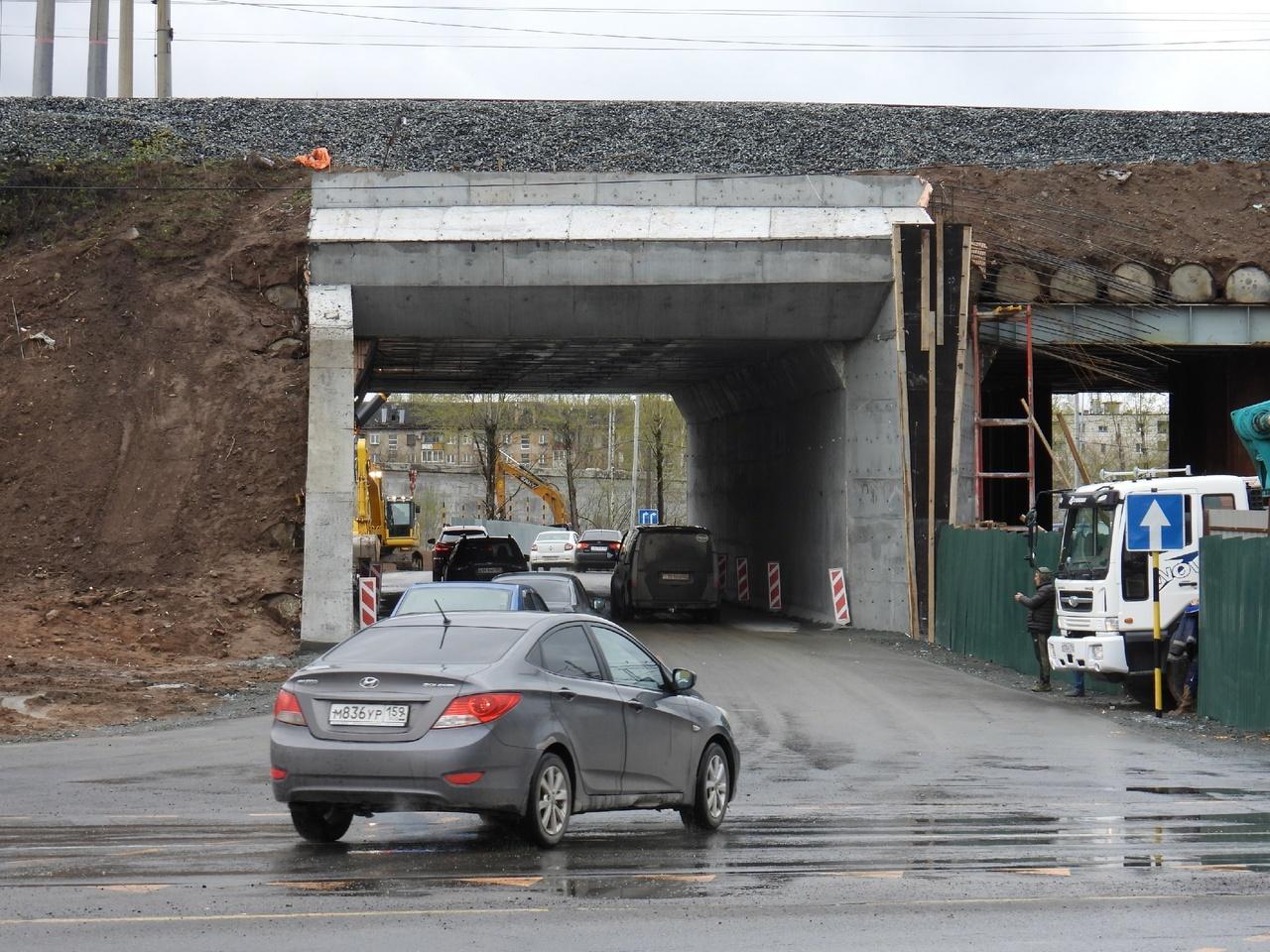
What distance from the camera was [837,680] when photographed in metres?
23.4

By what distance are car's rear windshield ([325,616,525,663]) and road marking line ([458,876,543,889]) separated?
1397 mm

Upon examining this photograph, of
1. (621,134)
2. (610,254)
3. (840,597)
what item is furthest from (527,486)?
(610,254)

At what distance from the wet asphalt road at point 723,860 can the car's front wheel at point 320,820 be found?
0.39 ft

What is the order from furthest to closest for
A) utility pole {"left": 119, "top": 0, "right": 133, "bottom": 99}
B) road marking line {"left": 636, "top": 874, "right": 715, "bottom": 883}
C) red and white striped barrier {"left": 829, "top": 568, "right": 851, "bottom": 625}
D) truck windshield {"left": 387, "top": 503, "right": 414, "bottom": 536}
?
truck windshield {"left": 387, "top": 503, "right": 414, "bottom": 536}
utility pole {"left": 119, "top": 0, "right": 133, "bottom": 99}
red and white striped barrier {"left": 829, "top": 568, "right": 851, "bottom": 625}
road marking line {"left": 636, "top": 874, "right": 715, "bottom": 883}

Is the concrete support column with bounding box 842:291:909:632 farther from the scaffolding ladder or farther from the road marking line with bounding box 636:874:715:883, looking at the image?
the road marking line with bounding box 636:874:715:883

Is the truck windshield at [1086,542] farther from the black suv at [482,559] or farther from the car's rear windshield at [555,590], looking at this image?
the black suv at [482,559]

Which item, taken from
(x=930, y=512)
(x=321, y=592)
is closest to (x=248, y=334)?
(x=321, y=592)

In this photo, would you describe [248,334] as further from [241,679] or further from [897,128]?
[897,128]

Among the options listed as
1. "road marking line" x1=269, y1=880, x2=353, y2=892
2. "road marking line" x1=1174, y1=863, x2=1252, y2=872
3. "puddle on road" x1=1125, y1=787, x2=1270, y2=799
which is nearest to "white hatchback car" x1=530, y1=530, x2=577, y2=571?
"puddle on road" x1=1125, y1=787, x2=1270, y2=799

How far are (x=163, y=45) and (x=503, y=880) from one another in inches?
2119

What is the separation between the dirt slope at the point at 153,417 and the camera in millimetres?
27469

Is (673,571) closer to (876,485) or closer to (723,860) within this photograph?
(876,485)

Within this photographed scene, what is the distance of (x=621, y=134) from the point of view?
41969 mm

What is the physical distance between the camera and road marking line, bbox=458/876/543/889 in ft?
28.5
